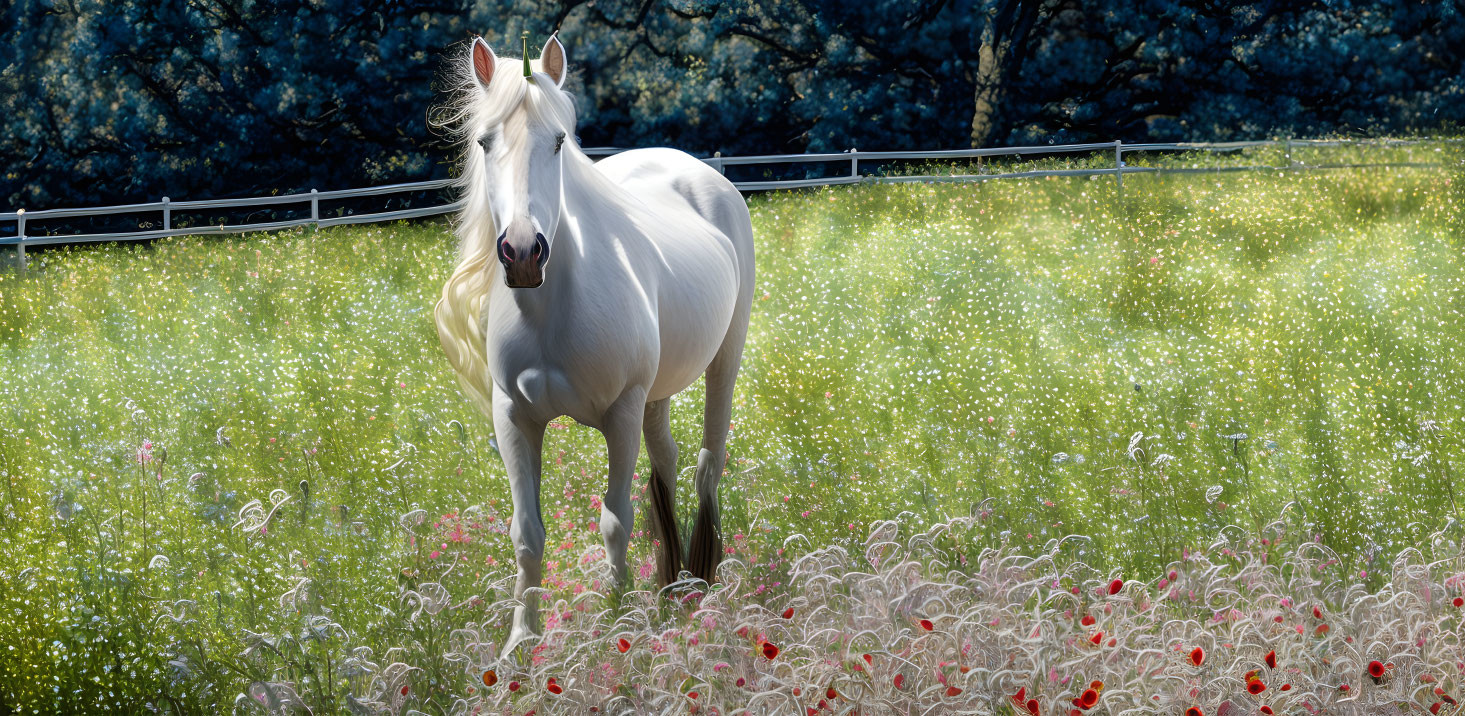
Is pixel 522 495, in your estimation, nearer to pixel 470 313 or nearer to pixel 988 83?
pixel 470 313

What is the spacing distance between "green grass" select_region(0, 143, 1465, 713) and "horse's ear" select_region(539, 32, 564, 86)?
216 cm

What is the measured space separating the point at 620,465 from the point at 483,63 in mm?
1590

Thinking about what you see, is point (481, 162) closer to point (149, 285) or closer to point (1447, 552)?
point (1447, 552)

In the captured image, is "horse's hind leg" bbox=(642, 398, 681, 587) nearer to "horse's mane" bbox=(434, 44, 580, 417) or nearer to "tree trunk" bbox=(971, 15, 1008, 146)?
"horse's mane" bbox=(434, 44, 580, 417)

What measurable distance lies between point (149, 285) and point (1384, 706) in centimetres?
1152

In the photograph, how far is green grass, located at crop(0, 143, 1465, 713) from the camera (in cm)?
490

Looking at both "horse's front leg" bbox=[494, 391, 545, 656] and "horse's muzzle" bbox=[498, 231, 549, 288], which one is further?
"horse's front leg" bbox=[494, 391, 545, 656]

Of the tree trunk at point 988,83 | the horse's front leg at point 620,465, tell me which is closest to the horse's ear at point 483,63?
the horse's front leg at point 620,465

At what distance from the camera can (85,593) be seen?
4809mm

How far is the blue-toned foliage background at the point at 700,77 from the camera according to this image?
22969 mm

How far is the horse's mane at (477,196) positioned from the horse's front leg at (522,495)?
394mm

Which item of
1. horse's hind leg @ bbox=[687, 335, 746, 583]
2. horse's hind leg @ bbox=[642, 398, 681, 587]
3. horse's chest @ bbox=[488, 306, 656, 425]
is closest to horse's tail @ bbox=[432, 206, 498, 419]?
horse's chest @ bbox=[488, 306, 656, 425]

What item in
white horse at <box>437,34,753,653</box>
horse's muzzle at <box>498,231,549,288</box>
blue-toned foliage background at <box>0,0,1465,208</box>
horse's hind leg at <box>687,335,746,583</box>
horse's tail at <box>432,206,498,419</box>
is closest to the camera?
horse's muzzle at <box>498,231,549,288</box>

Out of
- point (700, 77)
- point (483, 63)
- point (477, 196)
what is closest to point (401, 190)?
point (700, 77)
